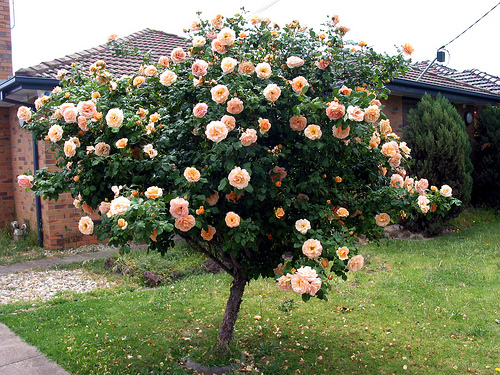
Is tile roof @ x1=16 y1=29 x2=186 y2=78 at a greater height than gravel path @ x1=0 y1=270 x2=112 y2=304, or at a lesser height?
greater

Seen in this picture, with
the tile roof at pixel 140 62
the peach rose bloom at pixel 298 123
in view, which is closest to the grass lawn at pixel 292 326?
the peach rose bloom at pixel 298 123

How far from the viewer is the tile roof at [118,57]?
7.91 meters

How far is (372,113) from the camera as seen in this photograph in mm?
2727

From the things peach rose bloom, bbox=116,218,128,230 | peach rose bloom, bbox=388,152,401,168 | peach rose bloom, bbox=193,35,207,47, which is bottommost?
peach rose bloom, bbox=116,218,128,230

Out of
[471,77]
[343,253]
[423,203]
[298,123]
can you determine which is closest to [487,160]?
[471,77]

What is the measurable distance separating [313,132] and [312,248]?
→ 0.69 m

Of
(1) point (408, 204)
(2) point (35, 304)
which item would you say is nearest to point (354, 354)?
(1) point (408, 204)

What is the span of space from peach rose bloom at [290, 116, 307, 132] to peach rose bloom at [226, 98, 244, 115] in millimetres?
345

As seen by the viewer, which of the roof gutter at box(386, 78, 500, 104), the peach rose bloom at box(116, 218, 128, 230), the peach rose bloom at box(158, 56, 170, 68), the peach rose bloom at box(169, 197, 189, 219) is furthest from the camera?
the roof gutter at box(386, 78, 500, 104)

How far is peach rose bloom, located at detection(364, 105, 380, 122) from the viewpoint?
272 centimetres

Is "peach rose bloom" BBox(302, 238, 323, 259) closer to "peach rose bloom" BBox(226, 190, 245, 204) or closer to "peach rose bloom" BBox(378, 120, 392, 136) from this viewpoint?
"peach rose bloom" BBox(226, 190, 245, 204)

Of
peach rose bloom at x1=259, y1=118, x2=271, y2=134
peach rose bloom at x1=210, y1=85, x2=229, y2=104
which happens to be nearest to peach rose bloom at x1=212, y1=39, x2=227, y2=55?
peach rose bloom at x1=210, y1=85, x2=229, y2=104

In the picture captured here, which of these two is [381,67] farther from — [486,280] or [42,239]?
[42,239]

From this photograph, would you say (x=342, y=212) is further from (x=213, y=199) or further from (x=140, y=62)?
(x=140, y=62)
